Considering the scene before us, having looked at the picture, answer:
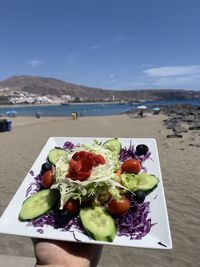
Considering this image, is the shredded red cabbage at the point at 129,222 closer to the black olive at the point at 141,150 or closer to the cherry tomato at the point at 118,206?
the cherry tomato at the point at 118,206

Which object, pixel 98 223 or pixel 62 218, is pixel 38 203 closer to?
pixel 62 218

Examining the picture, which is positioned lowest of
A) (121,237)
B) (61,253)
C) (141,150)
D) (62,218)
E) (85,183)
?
(61,253)

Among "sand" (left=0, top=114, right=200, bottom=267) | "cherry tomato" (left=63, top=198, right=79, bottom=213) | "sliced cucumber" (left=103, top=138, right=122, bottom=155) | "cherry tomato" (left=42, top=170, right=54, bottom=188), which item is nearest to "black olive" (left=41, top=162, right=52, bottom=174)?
"cherry tomato" (left=42, top=170, right=54, bottom=188)

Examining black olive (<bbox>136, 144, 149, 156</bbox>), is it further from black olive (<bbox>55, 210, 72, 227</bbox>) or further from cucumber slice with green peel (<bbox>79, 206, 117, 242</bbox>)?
black olive (<bbox>55, 210, 72, 227</bbox>)

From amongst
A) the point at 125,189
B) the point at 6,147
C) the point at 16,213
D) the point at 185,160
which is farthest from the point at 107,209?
the point at 6,147

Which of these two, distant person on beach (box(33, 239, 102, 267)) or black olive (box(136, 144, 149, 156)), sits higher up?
black olive (box(136, 144, 149, 156))

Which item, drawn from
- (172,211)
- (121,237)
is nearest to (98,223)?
(121,237)

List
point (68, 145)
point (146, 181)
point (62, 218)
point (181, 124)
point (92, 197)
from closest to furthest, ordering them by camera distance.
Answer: point (62, 218) → point (92, 197) → point (146, 181) → point (68, 145) → point (181, 124)
